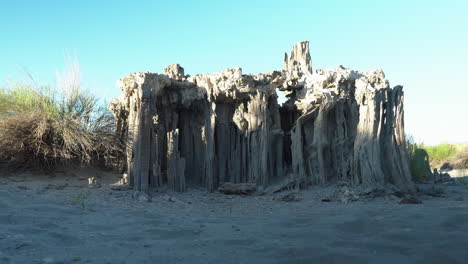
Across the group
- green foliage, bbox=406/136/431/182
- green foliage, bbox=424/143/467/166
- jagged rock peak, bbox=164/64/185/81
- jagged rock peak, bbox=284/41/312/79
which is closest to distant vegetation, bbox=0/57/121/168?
jagged rock peak, bbox=164/64/185/81

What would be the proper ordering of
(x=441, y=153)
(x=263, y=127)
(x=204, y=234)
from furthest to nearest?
(x=441, y=153)
(x=263, y=127)
(x=204, y=234)

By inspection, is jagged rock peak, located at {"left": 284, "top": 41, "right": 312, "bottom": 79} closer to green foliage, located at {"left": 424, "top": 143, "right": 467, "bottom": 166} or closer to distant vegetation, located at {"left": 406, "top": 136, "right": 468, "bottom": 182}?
distant vegetation, located at {"left": 406, "top": 136, "right": 468, "bottom": 182}

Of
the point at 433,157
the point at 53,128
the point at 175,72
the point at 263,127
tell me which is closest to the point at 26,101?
the point at 53,128

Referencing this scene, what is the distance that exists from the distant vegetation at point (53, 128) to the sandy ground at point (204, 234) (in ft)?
6.69

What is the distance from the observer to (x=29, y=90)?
10.2 metres

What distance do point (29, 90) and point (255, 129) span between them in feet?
20.1

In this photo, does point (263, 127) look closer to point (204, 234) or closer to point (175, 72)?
point (175, 72)

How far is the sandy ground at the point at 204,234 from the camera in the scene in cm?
327

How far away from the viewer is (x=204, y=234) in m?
4.36

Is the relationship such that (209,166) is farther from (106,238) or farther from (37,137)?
(106,238)

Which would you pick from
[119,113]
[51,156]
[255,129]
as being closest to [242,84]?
[255,129]

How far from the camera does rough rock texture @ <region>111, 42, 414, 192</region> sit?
8.41 m

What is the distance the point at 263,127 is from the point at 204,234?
4917 millimetres

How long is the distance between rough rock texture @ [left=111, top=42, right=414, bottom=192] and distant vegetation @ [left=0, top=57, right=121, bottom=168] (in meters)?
0.67
